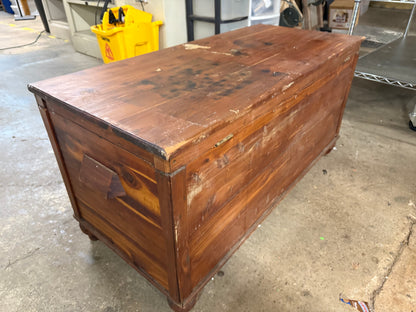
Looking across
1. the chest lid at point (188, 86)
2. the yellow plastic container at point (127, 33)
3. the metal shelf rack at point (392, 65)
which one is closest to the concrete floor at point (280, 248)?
the metal shelf rack at point (392, 65)

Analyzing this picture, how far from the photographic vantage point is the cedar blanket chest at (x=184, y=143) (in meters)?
0.68

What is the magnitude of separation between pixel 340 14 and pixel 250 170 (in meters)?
3.61

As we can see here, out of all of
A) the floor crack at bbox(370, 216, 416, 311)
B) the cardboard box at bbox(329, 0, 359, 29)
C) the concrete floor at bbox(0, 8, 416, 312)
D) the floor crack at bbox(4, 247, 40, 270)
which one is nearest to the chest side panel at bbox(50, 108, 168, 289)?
the concrete floor at bbox(0, 8, 416, 312)

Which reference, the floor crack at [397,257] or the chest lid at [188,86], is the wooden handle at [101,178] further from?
the floor crack at [397,257]

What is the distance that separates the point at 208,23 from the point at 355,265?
221 centimetres

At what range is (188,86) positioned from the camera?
35.1 inches

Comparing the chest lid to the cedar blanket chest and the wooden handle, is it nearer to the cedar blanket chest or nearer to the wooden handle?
the cedar blanket chest

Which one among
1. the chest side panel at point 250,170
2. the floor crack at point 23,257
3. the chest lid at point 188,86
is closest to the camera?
the chest lid at point 188,86

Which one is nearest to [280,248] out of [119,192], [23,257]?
[119,192]

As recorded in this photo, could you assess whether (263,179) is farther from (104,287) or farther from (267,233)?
(104,287)

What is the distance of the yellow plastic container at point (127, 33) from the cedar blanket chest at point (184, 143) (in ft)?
4.98

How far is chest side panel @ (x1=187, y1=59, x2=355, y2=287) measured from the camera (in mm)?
781

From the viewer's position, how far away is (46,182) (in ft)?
5.24

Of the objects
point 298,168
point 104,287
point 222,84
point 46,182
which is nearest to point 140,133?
point 222,84
